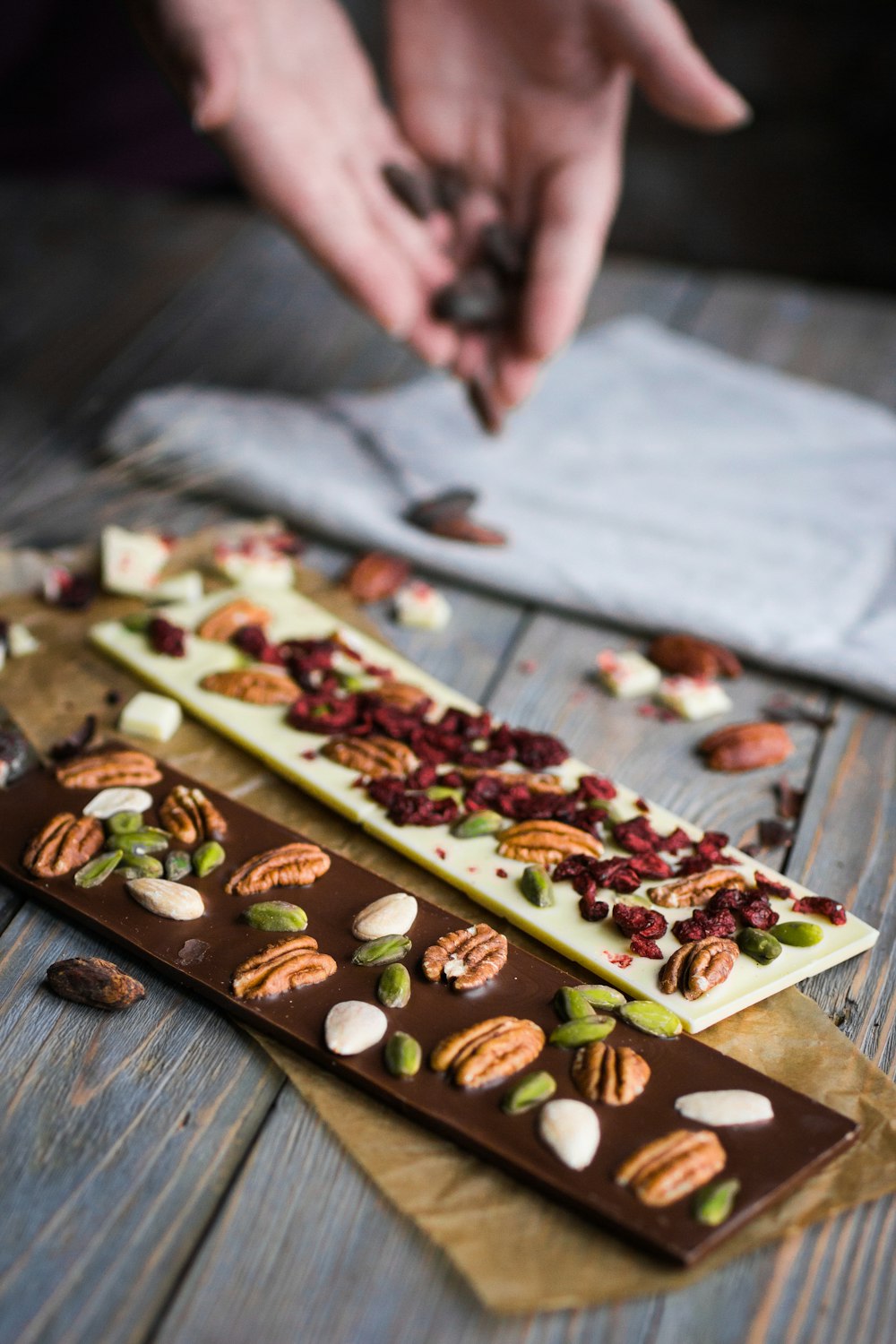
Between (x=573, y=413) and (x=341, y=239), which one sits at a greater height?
(x=341, y=239)

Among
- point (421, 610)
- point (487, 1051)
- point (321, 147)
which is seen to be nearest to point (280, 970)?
point (487, 1051)

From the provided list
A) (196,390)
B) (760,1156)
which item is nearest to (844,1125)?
(760,1156)

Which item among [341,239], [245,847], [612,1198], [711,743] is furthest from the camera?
[341,239]

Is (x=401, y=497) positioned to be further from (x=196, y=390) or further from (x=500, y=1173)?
(x=500, y=1173)

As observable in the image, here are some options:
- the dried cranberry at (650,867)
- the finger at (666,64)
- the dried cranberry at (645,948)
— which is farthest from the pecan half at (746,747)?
the finger at (666,64)

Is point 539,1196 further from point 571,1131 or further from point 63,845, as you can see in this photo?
point 63,845

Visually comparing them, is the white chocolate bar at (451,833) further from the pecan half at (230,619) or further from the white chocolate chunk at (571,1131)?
the white chocolate chunk at (571,1131)
